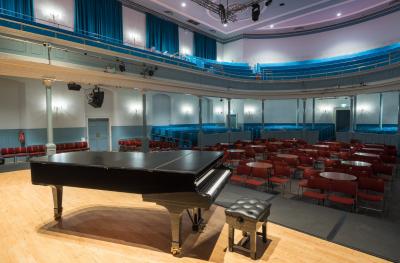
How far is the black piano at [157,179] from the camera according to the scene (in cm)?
287

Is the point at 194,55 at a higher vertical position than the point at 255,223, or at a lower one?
higher

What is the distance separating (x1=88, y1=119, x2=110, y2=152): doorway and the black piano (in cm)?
939

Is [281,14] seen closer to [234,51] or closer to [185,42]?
[234,51]

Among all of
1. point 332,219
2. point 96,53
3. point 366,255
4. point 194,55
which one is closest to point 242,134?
point 194,55

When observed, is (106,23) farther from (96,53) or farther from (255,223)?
(255,223)

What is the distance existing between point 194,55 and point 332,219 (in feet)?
53.4

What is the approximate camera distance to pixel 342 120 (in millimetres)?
Answer: 16938

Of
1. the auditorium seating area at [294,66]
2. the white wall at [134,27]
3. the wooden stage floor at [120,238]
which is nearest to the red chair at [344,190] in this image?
the wooden stage floor at [120,238]

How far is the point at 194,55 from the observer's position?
18453mm

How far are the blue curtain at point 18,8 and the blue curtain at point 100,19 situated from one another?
2.10 metres

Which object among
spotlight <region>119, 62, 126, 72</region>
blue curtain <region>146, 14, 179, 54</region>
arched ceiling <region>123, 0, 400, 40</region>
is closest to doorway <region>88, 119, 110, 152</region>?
spotlight <region>119, 62, 126, 72</region>

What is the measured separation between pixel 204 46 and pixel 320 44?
844 cm

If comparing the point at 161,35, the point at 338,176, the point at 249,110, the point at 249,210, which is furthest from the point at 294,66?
the point at 249,210

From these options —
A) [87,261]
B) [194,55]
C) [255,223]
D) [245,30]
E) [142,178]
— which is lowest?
[87,261]
